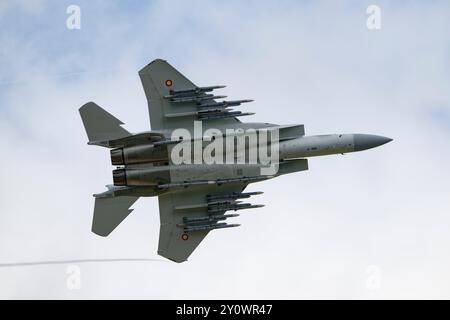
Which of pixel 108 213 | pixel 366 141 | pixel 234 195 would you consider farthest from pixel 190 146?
pixel 366 141

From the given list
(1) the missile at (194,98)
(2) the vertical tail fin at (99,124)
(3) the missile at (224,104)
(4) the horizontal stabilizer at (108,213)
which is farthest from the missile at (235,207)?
(2) the vertical tail fin at (99,124)

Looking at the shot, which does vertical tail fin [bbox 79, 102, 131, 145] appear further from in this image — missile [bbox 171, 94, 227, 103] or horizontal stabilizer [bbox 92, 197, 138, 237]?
horizontal stabilizer [bbox 92, 197, 138, 237]

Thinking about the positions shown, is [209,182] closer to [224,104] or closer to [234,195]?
[234,195]

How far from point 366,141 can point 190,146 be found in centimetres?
467

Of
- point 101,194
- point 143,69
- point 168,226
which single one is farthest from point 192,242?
point 143,69

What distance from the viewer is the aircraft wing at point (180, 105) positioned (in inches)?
1271

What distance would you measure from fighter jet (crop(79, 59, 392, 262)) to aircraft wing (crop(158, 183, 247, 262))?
68mm

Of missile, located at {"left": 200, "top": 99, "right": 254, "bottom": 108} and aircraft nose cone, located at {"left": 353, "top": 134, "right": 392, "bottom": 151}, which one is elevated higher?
missile, located at {"left": 200, "top": 99, "right": 254, "bottom": 108}

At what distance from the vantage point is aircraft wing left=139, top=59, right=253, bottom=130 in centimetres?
3228

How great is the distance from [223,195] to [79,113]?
4.49 metres

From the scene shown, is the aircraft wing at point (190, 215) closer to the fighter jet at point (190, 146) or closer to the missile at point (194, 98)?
the fighter jet at point (190, 146)

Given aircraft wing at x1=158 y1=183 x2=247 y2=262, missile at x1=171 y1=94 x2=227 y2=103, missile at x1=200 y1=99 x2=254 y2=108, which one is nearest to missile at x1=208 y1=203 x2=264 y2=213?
aircraft wing at x1=158 y1=183 x2=247 y2=262

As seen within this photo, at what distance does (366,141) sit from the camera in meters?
32.0

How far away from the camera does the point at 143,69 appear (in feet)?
107
